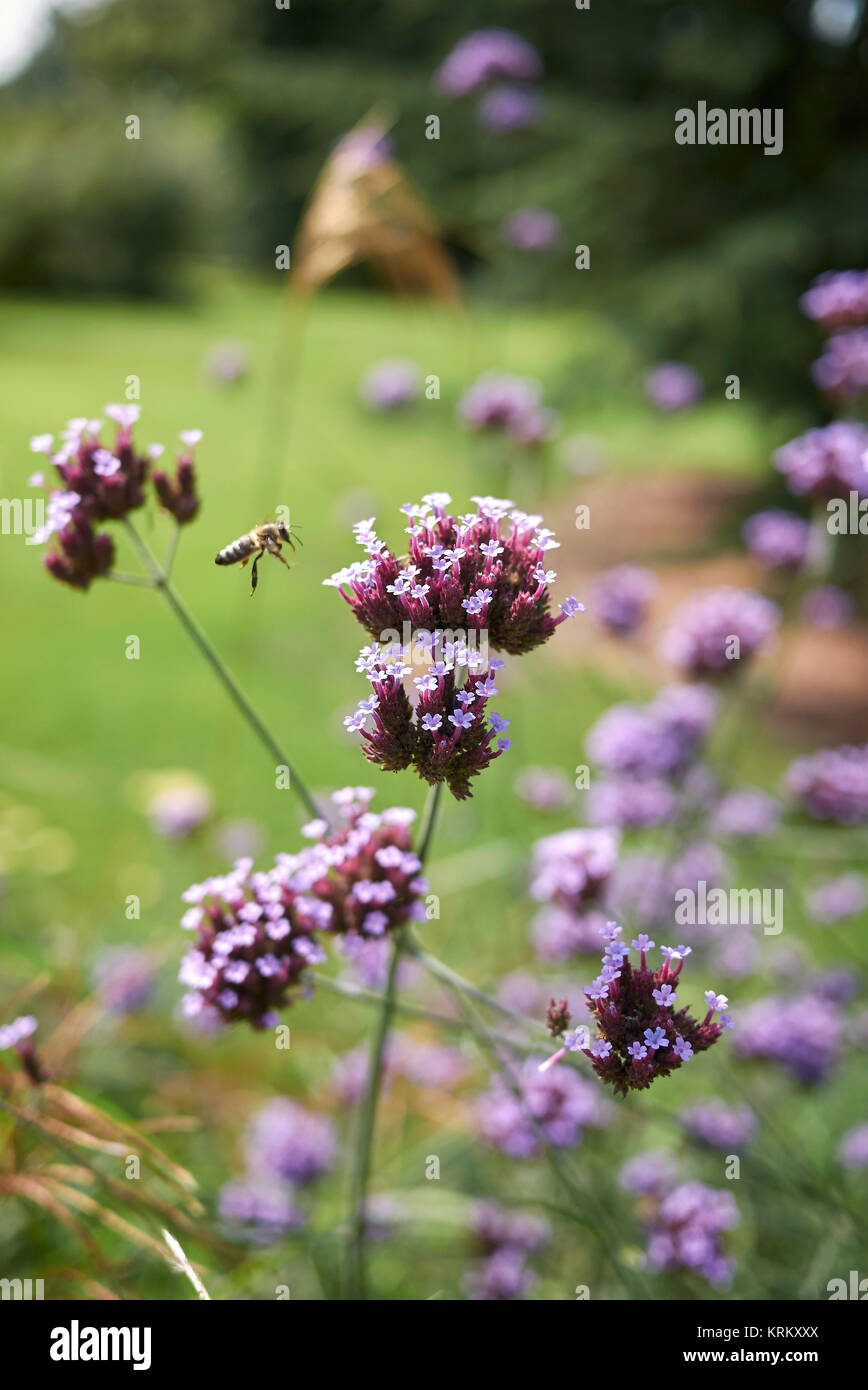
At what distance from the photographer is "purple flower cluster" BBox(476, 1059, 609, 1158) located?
196 cm

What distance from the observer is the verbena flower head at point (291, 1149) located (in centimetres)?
233

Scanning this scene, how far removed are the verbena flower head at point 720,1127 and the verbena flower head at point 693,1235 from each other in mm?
89

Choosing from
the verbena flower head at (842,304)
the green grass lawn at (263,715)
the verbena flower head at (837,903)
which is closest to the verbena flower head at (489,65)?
the green grass lawn at (263,715)

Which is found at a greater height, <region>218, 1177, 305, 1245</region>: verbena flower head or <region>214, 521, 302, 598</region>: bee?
<region>214, 521, 302, 598</region>: bee

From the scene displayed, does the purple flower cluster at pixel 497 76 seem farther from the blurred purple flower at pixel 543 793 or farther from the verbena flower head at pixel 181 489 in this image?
the verbena flower head at pixel 181 489

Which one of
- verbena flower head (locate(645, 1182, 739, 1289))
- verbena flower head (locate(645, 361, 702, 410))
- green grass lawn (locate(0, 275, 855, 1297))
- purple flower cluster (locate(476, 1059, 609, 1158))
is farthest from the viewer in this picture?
verbena flower head (locate(645, 361, 702, 410))

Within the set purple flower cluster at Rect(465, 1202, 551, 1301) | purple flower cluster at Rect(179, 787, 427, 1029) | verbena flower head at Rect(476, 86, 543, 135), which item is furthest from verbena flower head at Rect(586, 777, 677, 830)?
verbena flower head at Rect(476, 86, 543, 135)

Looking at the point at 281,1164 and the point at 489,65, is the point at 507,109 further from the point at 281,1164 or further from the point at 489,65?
the point at 281,1164

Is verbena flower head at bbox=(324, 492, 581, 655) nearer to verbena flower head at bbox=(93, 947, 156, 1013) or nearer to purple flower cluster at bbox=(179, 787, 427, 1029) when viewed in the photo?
purple flower cluster at bbox=(179, 787, 427, 1029)

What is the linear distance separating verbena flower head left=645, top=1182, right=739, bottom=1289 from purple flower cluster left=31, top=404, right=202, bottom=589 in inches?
57.4

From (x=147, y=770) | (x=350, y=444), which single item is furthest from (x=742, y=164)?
(x=147, y=770)

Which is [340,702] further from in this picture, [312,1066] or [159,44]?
[159,44]

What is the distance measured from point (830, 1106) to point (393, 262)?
8.22 feet

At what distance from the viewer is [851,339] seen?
8.25 feet
